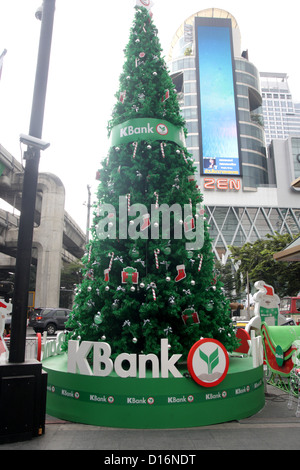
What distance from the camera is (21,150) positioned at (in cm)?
523

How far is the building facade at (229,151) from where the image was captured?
62.4 metres

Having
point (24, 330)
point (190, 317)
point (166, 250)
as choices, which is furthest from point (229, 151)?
point (24, 330)

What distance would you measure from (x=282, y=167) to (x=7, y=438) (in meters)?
69.1

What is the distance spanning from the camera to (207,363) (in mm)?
5367

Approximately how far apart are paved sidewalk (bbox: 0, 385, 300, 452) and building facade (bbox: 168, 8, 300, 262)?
185 feet

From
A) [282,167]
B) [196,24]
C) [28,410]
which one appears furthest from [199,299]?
[196,24]

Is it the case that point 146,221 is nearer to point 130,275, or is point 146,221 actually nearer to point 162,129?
point 130,275

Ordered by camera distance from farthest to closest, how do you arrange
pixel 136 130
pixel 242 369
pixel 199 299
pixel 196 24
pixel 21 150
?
1. pixel 196 24
2. pixel 136 130
3. pixel 199 299
4. pixel 242 369
5. pixel 21 150

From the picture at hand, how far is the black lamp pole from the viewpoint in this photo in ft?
16.1

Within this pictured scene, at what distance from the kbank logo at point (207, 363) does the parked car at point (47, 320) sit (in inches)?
733

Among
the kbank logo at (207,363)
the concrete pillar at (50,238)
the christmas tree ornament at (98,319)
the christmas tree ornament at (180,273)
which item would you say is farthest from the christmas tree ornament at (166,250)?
the concrete pillar at (50,238)

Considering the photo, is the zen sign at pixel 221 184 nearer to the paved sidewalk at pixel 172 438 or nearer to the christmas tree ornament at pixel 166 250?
the christmas tree ornament at pixel 166 250

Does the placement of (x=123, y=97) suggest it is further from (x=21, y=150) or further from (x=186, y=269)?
(x=186, y=269)

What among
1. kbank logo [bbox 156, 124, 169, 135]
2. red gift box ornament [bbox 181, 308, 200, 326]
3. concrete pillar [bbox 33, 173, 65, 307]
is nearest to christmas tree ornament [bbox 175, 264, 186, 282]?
red gift box ornament [bbox 181, 308, 200, 326]
